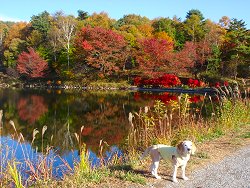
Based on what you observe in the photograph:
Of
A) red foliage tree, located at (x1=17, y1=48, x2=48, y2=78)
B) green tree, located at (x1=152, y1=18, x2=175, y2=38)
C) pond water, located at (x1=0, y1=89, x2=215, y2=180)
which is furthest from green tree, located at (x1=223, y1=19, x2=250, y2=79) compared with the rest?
red foliage tree, located at (x1=17, y1=48, x2=48, y2=78)

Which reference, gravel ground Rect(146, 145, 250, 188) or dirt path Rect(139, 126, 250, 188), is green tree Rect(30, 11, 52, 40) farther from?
gravel ground Rect(146, 145, 250, 188)

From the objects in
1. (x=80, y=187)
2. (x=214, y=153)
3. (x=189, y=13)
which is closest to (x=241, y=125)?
(x=214, y=153)

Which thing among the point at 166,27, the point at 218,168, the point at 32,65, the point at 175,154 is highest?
the point at 166,27

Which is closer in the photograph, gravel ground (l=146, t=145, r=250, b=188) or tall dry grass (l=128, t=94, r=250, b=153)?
gravel ground (l=146, t=145, r=250, b=188)

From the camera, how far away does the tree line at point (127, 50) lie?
125 feet

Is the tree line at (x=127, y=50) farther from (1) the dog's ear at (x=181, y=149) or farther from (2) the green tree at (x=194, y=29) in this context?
(1) the dog's ear at (x=181, y=149)

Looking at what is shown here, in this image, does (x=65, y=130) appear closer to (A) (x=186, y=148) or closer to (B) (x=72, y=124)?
(B) (x=72, y=124)

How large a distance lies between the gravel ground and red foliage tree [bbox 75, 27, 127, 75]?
1466 inches

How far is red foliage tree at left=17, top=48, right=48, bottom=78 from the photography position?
48.1 m

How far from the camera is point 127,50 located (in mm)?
43844

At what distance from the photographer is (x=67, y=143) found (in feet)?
36.8

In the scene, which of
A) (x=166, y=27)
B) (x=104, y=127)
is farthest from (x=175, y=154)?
(x=166, y=27)

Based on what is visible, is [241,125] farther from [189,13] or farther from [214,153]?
[189,13]

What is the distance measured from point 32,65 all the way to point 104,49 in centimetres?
1238
